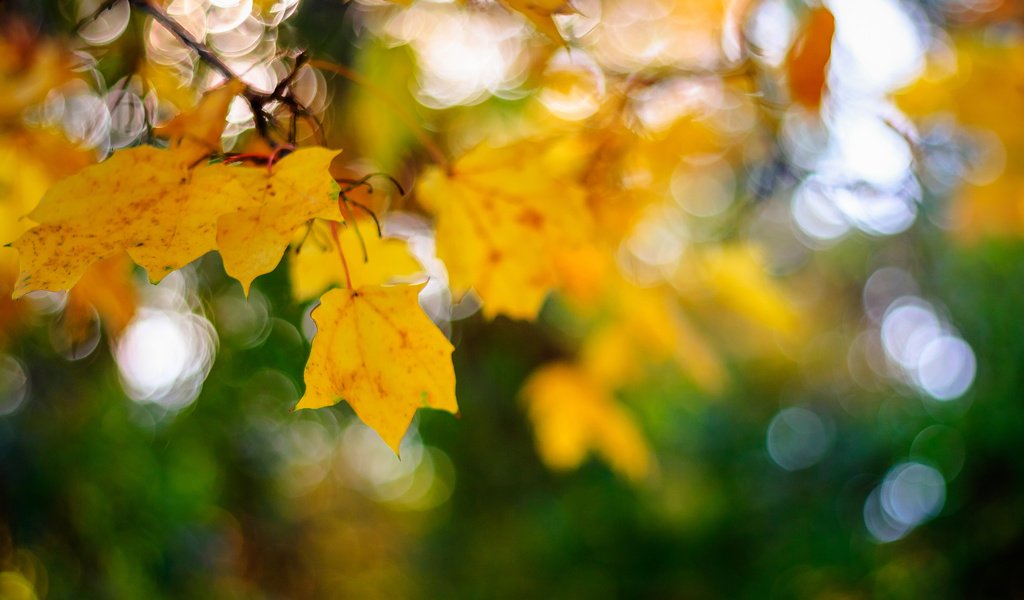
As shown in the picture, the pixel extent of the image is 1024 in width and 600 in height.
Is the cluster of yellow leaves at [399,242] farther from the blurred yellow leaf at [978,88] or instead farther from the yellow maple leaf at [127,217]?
the blurred yellow leaf at [978,88]

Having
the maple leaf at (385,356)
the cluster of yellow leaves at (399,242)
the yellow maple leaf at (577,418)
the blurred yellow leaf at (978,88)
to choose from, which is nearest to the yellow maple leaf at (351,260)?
the cluster of yellow leaves at (399,242)

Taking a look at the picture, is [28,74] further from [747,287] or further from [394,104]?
[747,287]

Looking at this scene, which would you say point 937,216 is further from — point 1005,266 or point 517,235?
point 517,235

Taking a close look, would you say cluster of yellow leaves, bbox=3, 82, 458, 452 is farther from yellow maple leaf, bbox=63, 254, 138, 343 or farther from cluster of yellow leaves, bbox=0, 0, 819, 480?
yellow maple leaf, bbox=63, 254, 138, 343

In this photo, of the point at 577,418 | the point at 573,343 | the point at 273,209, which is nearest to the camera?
the point at 273,209

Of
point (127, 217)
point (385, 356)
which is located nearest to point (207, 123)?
point (127, 217)

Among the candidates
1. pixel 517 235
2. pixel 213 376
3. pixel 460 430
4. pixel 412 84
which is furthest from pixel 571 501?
pixel 517 235
